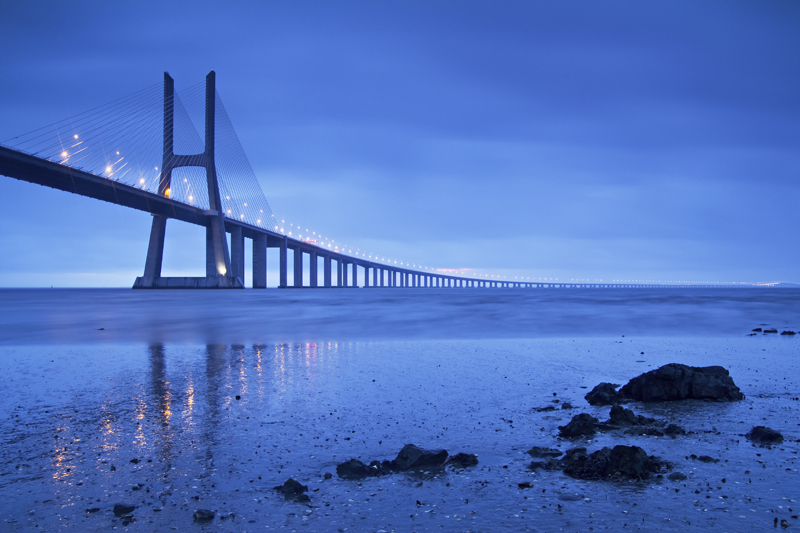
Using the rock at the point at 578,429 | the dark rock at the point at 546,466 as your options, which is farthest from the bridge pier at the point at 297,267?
the dark rock at the point at 546,466

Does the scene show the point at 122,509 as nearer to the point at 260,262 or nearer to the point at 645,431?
the point at 645,431

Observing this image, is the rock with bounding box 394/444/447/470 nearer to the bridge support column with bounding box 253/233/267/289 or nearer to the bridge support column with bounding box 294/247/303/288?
the bridge support column with bounding box 253/233/267/289

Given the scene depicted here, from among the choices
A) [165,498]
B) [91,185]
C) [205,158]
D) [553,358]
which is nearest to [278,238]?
[205,158]

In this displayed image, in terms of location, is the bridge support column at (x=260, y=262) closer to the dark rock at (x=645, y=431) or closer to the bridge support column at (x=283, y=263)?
the bridge support column at (x=283, y=263)

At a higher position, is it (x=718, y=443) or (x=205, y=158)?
(x=205, y=158)

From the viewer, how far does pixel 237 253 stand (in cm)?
8119

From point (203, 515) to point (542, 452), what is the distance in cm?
268

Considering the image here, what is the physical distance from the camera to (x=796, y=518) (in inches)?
129

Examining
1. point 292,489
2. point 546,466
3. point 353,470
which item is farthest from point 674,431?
point 292,489

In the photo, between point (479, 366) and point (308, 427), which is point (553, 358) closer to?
point (479, 366)

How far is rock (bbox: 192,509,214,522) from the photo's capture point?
327 centimetres

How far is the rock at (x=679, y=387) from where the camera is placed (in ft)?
21.6

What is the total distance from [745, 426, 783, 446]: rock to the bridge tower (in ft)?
229

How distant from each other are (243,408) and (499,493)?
132 inches
